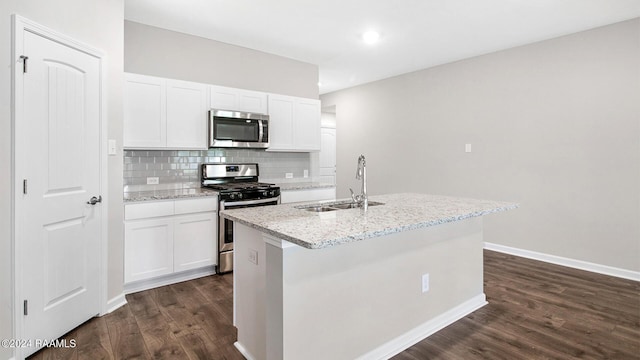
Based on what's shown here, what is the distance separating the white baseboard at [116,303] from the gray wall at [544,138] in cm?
415

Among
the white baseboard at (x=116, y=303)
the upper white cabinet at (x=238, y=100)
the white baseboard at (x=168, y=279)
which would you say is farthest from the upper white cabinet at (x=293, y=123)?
the white baseboard at (x=116, y=303)

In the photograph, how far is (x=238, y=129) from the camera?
12.8 ft

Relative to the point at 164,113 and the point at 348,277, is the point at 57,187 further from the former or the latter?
the point at 348,277

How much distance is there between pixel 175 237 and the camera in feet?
10.5

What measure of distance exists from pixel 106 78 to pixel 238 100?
1.52 meters

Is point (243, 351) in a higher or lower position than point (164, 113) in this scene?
lower

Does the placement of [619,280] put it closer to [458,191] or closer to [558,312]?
[558,312]

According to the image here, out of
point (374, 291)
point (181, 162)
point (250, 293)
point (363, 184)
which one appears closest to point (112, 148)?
point (181, 162)

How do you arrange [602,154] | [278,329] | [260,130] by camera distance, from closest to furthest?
1. [278,329]
2. [602,154]
3. [260,130]

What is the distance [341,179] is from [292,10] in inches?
156

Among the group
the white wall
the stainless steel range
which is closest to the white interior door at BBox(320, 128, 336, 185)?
the stainless steel range

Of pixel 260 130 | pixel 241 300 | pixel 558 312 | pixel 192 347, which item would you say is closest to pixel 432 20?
pixel 260 130

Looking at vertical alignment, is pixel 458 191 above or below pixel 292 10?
below

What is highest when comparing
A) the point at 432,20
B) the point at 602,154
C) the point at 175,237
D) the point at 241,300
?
the point at 432,20
